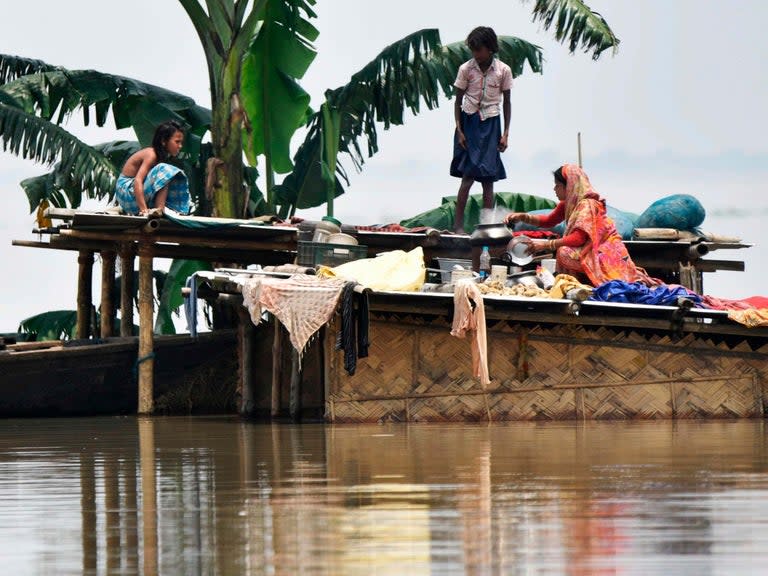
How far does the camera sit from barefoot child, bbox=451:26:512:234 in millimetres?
15219

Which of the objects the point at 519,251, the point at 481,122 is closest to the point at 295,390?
the point at 519,251

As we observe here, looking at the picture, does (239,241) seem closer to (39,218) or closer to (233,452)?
(39,218)

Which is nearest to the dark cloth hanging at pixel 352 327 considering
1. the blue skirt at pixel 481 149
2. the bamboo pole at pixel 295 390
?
the bamboo pole at pixel 295 390

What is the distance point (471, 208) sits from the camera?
20875 mm

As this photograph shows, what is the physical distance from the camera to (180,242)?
49.9ft

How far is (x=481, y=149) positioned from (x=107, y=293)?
4.90m

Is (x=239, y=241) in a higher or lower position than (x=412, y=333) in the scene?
higher

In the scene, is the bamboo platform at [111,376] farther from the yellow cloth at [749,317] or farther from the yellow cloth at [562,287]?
the yellow cloth at [749,317]

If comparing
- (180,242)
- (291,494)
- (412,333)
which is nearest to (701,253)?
(412,333)

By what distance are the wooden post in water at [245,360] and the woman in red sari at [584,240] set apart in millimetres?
3031

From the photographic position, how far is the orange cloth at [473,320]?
12508mm

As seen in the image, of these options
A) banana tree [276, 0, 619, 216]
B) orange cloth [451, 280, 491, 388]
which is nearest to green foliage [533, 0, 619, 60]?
banana tree [276, 0, 619, 216]

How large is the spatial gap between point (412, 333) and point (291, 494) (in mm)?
6485

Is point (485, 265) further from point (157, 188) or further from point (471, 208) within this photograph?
point (471, 208)
